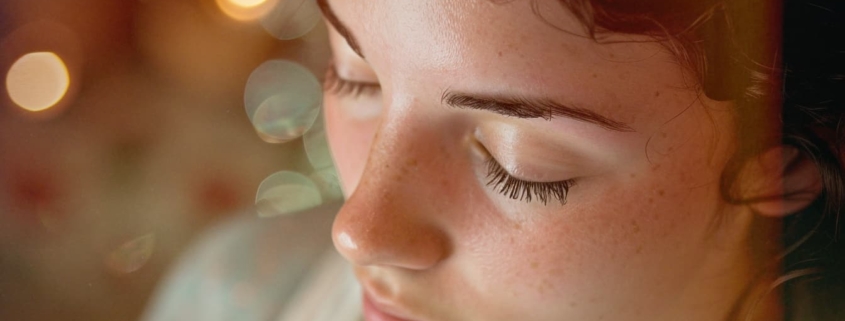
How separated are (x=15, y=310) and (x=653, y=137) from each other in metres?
0.75

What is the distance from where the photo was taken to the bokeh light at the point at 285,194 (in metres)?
1.00

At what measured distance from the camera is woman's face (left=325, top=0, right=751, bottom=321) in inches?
17.3

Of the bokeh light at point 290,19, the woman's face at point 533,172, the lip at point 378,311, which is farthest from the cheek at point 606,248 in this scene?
the bokeh light at point 290,19

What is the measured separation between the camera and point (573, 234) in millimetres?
498

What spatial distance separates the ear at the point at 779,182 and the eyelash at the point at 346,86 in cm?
31

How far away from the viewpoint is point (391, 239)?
20.2 inches

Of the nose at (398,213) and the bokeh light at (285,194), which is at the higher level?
the bokeh light at (285,194)

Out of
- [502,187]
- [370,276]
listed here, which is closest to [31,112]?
[370,276]

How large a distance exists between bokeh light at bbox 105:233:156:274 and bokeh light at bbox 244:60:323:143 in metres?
0.22

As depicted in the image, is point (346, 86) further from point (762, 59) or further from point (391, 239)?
point (762, 59)

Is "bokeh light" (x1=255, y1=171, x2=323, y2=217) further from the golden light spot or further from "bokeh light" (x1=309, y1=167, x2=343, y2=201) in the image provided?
the golden light spot

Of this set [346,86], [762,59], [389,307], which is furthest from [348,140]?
[762,59]

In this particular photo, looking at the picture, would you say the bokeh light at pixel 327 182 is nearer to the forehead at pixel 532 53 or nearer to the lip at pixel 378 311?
the lip at pixel 378 311

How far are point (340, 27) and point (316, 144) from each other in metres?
0.54
